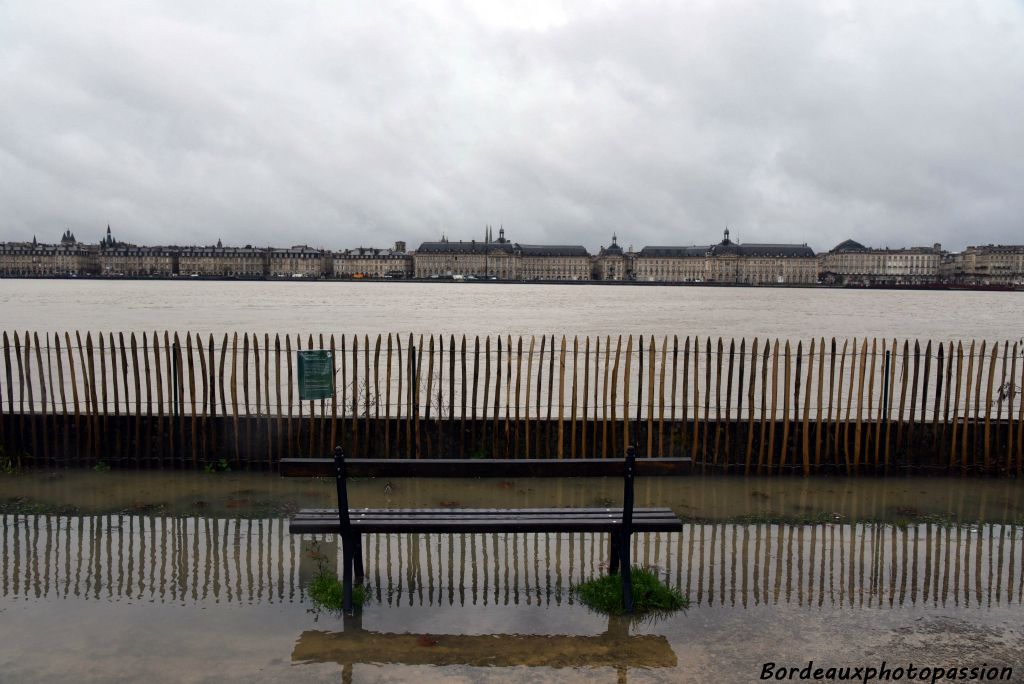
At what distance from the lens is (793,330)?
153 ft

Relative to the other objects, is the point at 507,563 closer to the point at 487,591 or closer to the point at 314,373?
the point at 487,591

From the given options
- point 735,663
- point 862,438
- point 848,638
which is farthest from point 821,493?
point 735,663

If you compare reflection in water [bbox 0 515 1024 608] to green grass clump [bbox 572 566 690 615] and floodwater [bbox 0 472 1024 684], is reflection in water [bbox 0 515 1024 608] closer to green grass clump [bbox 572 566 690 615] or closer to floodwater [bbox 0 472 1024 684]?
floodwater [bbox 0 472 1024 684]

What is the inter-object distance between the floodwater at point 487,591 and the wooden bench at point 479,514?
22.7 inches

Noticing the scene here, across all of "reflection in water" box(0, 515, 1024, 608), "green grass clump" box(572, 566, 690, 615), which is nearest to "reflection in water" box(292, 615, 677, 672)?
"green grass clump" box(572, 566, 690, 615)

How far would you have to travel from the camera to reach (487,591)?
6.45 meters

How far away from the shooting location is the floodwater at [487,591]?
5375mm

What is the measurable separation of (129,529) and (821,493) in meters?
6.82

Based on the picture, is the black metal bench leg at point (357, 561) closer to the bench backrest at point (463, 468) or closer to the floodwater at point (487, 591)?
the floodwater at point (487, 591)

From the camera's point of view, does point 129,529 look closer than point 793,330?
Yes

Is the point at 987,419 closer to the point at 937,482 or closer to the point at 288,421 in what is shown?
the point at 937,482

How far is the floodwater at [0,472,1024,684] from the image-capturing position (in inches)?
212

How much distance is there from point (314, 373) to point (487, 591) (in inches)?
191

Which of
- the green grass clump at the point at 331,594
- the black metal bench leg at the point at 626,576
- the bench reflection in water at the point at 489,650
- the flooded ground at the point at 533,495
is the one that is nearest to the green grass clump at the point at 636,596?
the black metal bench leg at the point at 626,576
